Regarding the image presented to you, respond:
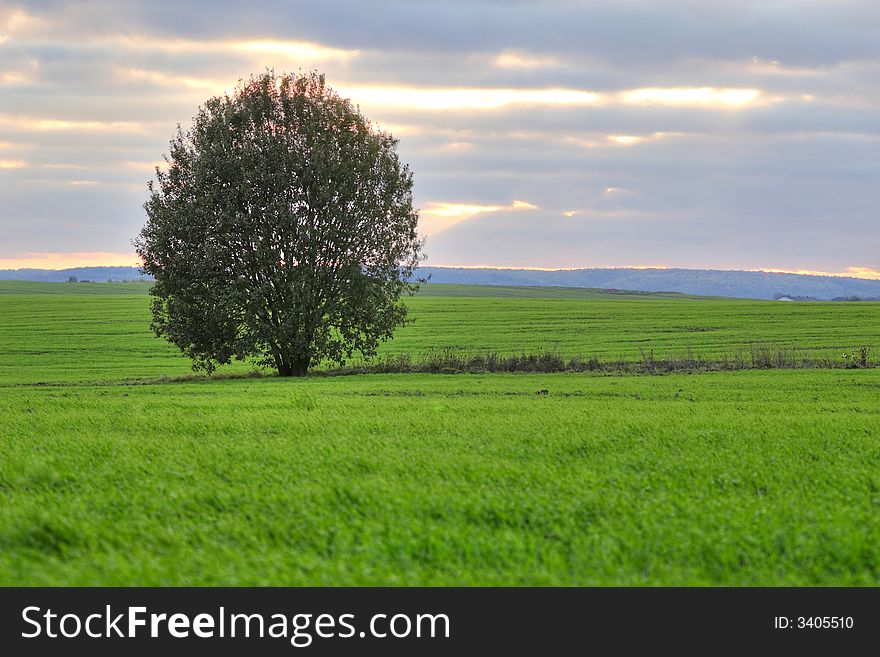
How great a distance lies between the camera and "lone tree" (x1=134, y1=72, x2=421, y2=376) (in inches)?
1399

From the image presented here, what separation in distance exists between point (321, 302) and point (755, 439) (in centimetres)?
2794

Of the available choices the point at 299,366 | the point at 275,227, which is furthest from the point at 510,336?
the point at 275,227

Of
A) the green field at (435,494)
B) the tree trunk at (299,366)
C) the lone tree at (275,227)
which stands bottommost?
the tree trunk at (299,366)

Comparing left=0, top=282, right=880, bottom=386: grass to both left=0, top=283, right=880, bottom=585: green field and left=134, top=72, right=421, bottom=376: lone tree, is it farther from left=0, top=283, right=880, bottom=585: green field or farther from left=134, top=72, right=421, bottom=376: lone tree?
left=0, top=283, right=880, bottom=585: green field

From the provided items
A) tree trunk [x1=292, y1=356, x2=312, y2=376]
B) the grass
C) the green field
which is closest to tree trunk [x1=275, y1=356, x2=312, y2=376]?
tree trunk [x1=292, y1=356, x2=312, y2=376]

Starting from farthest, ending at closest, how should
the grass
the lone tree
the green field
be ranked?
1. the grass
2. the lone tree
3. the green field

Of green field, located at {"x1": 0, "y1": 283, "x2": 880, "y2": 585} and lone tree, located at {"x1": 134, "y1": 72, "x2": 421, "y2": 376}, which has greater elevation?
lone tree, located at {"x1": 134, "y1": 72, "x2": 421, "y2": 376}

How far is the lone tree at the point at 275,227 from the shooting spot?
117 feet

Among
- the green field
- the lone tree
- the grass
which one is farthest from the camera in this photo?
the grass

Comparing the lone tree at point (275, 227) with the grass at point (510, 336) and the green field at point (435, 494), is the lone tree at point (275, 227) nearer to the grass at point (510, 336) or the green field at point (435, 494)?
the grass at point (510, 336)

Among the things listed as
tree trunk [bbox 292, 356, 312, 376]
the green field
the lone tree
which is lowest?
tree trunk [bbox 292, 356, 312, 376]

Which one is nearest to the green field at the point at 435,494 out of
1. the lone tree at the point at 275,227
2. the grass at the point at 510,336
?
the lone tree at the point at 275,227
